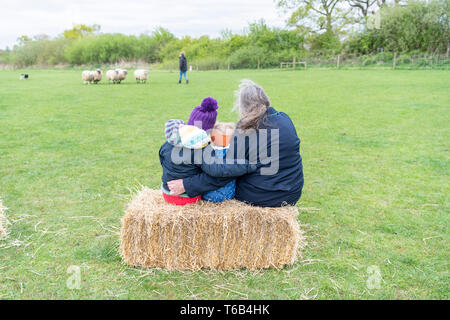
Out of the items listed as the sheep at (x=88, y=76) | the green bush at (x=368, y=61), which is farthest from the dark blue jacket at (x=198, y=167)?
the green bush at (x=368, y=61)

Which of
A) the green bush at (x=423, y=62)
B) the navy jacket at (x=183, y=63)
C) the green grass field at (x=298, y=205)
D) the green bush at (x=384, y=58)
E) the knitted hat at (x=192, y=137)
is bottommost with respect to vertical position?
the green grass field at (x=298, y=205)

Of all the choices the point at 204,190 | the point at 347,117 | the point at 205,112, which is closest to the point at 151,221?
the point at 204,190

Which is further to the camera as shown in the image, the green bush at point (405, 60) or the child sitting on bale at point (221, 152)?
the green bush at point (405, 60)

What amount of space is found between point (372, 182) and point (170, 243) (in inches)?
152

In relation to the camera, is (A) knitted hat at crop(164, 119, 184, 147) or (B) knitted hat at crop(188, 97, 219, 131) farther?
(B) knitted hat at crop(188, 97, 219, 131)

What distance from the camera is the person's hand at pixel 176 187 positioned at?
3.80 m

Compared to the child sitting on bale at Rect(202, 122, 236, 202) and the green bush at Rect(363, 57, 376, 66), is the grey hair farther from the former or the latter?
the green bush at Rect(363, 57, 376, 66)

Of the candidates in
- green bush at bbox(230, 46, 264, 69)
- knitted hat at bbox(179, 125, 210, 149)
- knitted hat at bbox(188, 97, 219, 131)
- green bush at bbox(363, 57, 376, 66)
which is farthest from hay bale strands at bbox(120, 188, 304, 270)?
green bush at bbox(230, 46, 264, 69)

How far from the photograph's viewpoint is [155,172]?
6809 mm

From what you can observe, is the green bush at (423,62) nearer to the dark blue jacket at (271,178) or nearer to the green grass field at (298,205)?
the green grass field at (298,205)

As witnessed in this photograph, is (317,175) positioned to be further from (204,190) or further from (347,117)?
(347,117)

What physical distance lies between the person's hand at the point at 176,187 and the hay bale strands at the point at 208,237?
0.17 metres

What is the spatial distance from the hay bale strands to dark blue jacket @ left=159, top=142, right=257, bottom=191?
309 millimetres

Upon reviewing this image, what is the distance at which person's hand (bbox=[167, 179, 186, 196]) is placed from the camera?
3801mm
